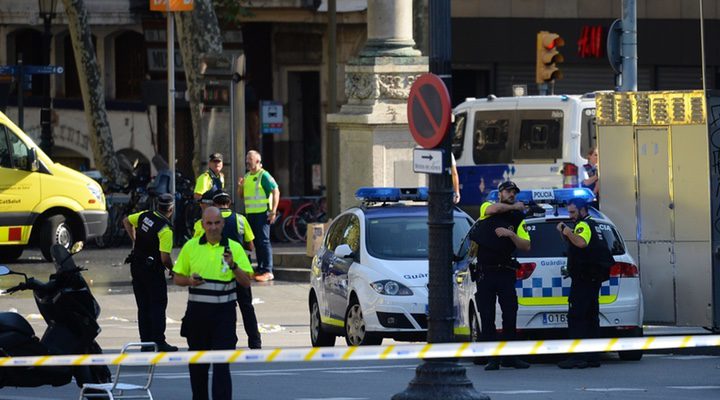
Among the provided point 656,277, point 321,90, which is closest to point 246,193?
point 656,277

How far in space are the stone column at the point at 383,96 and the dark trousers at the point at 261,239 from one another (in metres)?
1.63

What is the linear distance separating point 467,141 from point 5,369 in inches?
647

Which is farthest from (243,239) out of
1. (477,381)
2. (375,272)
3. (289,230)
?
(289,230)

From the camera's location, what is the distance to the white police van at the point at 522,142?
88.6 ft

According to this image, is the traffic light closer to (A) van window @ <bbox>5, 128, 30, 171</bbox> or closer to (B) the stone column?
(B) the stone column

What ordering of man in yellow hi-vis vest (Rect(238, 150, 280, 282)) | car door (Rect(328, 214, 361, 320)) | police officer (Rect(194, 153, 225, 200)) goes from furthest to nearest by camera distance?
man in yellow hi-vis vest (Rect(238, 150, 280, 282)), police officer (Rect(194, 153, 225, 200)), car door (Rect(328, 214, 361, 320))

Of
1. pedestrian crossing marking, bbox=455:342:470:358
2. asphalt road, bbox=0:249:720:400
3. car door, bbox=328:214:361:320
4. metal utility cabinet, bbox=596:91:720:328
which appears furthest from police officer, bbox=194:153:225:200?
pedestrian crossing marking, bbox=455:342:470:358

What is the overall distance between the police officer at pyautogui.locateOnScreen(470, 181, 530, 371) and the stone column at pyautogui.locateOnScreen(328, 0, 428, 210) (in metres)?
8.35

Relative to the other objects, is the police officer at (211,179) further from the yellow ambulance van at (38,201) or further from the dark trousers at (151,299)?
the dark trousers at (151,299)

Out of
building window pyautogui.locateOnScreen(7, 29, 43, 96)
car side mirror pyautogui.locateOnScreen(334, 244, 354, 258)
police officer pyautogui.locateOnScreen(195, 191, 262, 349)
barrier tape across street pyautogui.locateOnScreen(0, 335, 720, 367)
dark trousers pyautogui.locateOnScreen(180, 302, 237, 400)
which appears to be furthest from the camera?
building window pyautogui.locateOnScreen(7, 29, 43, 96)

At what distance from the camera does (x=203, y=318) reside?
1251 cm

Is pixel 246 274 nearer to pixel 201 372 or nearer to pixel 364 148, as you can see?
pixel 201 372

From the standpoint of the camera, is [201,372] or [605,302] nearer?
[201,372]

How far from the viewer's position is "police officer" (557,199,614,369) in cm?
1588
